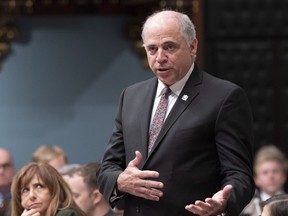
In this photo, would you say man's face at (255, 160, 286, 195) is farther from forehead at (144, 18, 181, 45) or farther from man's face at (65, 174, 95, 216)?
forehead at (144, 18, 181, 45)

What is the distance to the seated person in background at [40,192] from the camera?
4.86m

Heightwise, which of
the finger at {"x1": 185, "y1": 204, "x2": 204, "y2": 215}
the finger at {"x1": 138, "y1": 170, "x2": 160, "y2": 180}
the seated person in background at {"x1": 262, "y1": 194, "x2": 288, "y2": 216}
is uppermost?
the finger at {"x1": 138, "y1": 170, "x2": 160, "y2": 180}

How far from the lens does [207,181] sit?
11.7ft

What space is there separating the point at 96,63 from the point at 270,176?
213 cm

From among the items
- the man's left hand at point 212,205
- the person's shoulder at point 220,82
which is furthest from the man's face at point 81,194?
the man's left hand at point 212,205

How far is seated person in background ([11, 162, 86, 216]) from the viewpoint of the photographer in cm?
486

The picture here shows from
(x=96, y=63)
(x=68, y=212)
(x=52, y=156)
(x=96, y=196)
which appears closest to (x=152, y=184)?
(x=68, y=212)

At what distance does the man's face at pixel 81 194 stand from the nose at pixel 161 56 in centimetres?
215

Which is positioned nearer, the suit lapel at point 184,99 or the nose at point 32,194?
the suit lapel at point 184,99

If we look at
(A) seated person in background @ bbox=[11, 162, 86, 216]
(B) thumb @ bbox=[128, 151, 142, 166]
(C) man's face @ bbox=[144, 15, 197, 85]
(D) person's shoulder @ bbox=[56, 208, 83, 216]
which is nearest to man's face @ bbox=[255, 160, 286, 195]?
(A) seated person in background @ bbox=[11, 162, 86, 216]

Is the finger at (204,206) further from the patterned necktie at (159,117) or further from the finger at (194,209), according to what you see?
the patterned necktie at (159,117)

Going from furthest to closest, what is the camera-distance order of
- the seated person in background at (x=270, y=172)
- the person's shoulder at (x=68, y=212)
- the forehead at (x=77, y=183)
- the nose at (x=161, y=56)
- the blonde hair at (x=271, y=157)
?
the blonde hair at (x=271, y=157)
the seated person in background at (x=270, y=172)
the forehead at (x=77, y=183)
the person's shoulder at (x=68, y=212)
the nose at (x=161, y=56)

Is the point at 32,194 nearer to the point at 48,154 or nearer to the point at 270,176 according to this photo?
the point at 48,154

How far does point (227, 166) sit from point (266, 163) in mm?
3500
